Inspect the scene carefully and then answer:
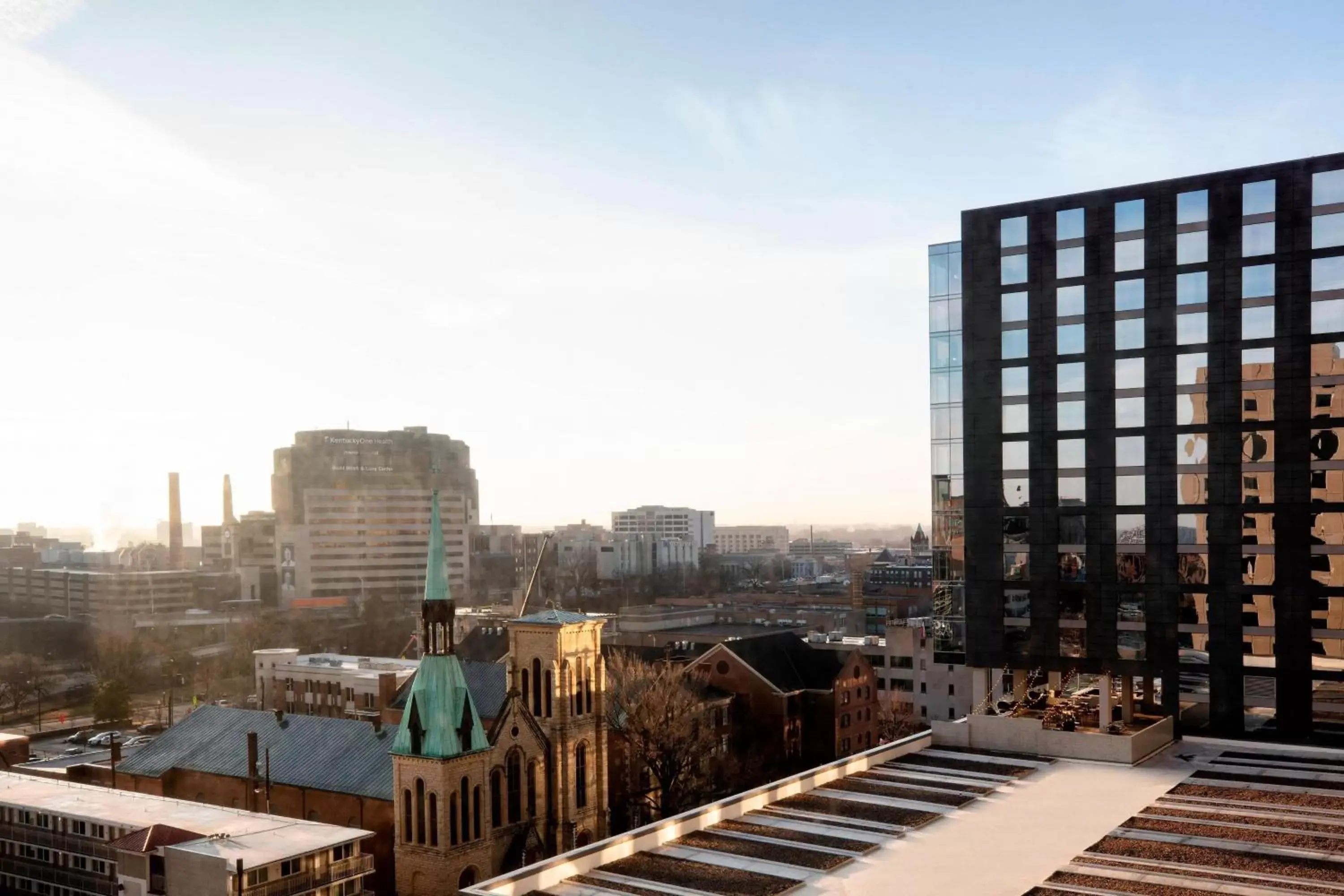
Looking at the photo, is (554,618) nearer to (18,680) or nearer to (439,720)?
(439,720)

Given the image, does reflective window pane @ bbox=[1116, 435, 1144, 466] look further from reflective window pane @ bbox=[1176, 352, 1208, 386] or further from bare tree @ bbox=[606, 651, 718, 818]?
bare tree @ bbox=[606, 651, 718, 818]

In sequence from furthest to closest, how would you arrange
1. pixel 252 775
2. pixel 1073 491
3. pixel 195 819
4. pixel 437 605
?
1. pixel 252 775
2. pixel 437 605
3. pixel 195 819
4. pixel 1073 491

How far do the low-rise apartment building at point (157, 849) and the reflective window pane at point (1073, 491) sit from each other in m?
34.9

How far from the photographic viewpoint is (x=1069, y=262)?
Answer: 5053cm

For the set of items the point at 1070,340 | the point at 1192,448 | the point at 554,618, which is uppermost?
the point at 1070,340

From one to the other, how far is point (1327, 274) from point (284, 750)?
58.8 meters

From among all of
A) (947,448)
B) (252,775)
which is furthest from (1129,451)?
(252,775)

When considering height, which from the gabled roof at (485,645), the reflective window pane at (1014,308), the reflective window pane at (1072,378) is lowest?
the gabled roof at (485,645)

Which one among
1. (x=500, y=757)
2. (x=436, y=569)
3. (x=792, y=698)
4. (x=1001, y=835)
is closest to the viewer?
(x=1001, y=835)

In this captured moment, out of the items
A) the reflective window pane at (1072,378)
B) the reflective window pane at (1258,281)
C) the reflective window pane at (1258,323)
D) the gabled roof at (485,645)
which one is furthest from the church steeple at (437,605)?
the gabled roof at (485,645)

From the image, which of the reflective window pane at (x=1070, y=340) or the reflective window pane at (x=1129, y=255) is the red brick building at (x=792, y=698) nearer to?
the reflective window pane at (x=1070, y=340)

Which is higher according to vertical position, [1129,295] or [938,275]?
[938,275]

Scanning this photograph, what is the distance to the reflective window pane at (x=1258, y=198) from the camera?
46.5 metres

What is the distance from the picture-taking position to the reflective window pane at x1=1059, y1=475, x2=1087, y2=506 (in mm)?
50094
